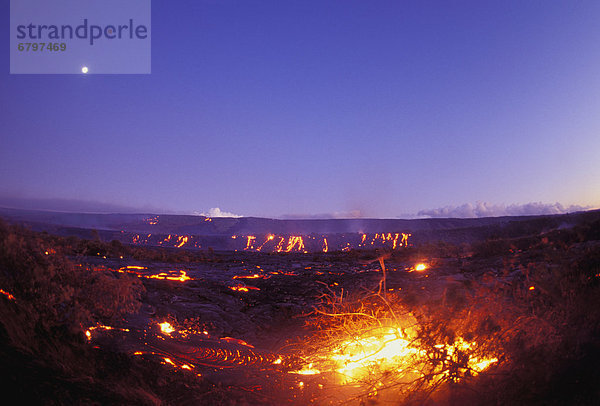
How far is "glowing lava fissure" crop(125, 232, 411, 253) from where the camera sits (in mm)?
44628

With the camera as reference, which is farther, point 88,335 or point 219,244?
point 219,244

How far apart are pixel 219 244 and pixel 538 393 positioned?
44.6m

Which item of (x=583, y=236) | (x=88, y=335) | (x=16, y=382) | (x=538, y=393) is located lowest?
(x=538, y=393)

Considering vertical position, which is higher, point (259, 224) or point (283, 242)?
point (259, 224)

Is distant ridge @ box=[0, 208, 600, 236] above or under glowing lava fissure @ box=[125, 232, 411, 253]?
above

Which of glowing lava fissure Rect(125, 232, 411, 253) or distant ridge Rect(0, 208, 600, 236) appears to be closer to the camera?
glowing lava fissure Rect(125, 232, 411, 253)

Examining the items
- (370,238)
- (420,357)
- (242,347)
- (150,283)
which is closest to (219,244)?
(370,238)

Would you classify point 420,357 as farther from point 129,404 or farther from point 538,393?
point 129,404

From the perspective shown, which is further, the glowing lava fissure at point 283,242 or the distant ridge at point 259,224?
the distant ridge at point 259,224

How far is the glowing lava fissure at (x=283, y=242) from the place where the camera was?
146ft

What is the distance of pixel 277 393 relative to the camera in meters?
4.78

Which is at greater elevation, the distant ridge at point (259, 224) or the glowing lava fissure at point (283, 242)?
the distant ridge at point (259, 224)

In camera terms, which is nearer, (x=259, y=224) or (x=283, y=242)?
(x=283, y=242)

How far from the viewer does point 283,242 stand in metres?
48.1
